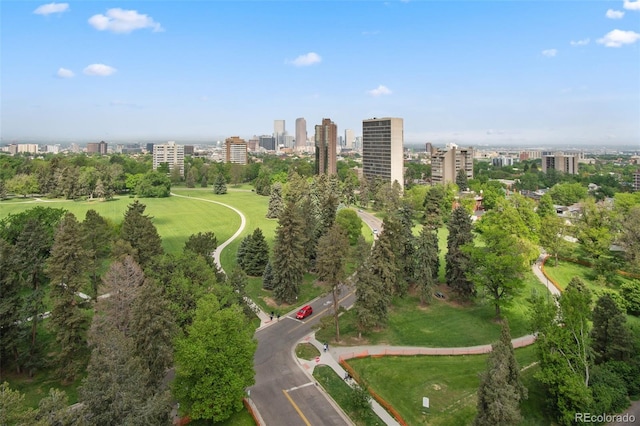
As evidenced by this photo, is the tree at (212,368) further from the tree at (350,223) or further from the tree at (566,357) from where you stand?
the tree at (350,223)

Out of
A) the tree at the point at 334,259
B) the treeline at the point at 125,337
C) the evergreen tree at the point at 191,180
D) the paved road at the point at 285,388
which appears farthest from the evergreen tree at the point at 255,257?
the evergreen tree at the point at 191,180

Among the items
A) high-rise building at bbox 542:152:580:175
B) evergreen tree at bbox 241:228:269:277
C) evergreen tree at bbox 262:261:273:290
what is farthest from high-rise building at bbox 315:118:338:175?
high-rise building at bbox 542:152:580:175

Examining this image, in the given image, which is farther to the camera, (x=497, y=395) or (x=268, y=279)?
(x=268, y=279)

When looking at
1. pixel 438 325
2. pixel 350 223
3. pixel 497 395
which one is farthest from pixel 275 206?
pixel 497 395

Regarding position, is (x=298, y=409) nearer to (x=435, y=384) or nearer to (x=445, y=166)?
(x=435, y=384)

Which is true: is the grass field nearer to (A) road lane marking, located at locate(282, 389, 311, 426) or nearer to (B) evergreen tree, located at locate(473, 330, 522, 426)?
(A) road lane marking, located at locate(282, 389, 311, 426)

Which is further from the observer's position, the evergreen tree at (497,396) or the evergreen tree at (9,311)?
the evergreen tree at (9,311)

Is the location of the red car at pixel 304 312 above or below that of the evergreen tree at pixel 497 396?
below
